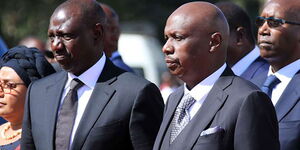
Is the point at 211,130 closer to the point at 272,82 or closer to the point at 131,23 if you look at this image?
the point at 272,82

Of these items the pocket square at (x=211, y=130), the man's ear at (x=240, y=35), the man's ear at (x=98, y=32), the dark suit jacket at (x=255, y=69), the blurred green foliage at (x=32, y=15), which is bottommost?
the blurred green foliage at (x=32, y=15)

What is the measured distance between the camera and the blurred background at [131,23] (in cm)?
1677

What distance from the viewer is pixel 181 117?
4.67 metres

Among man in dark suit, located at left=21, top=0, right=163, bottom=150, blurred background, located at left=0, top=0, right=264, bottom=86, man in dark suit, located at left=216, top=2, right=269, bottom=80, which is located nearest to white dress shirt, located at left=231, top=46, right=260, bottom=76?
man in dark suit, located at left=216, top=2, right=269, bottom=80

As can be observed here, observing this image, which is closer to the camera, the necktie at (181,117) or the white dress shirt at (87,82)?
the necktie at (181,117)

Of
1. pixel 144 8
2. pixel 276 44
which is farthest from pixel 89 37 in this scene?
pixel 144 8

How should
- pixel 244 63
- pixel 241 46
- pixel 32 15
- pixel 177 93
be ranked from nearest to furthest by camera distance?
pixel 177 93, pixel 244 63, pixel 241 46, pixel 32 15

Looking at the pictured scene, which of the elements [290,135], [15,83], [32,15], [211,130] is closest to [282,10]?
[290,135]

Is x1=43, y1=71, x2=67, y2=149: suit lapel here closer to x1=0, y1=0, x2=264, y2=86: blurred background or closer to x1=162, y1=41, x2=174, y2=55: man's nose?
x1=162, y1=41, x2=174, y2=55: man's nose

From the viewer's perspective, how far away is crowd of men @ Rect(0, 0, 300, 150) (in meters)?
4.39

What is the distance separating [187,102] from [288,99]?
0.97 metres

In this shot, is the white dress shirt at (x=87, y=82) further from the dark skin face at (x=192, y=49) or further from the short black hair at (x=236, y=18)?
the short black hair at (x=236, y=18)

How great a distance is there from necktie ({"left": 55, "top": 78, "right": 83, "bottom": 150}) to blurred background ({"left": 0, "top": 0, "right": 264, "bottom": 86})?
445 inches

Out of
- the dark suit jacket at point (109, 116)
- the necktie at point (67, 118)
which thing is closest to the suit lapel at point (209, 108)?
the dark suit jacket at point (109, 116)
